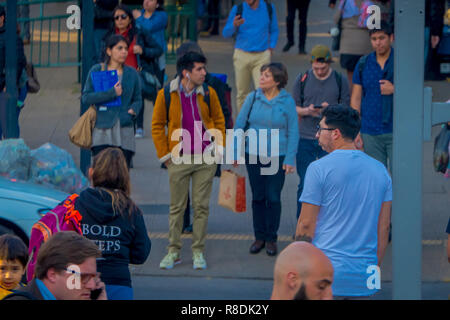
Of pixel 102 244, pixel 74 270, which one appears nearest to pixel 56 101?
pixel 102 244

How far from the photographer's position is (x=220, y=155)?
26.4ft

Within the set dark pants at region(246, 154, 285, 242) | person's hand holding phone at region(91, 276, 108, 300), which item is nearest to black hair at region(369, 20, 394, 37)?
dark pants at region(246, 154, 285, 242)

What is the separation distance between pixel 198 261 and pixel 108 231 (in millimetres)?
2877

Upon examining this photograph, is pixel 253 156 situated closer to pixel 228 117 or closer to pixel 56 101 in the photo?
pixel 228 117

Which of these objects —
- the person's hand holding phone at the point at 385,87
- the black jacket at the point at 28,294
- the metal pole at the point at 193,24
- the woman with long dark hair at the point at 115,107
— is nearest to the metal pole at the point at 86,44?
the woman with long dark hair at the point at 115,107

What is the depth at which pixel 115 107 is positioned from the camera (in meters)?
8.45

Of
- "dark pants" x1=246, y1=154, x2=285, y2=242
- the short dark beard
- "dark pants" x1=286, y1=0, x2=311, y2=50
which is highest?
"dark pants" x1=286, y1=0, x2=311, y2=50

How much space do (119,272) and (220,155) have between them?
117 inches

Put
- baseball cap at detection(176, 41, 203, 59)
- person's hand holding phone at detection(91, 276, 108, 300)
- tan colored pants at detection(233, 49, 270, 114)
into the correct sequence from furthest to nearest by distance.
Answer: tan colored pants at detection(233, 49, 270, 114) → baseball cap at detection(176, 41, 203, 59) → person's hand holding phone at detection(91, 276, 108, 300)

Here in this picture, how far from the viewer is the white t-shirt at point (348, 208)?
204 inches

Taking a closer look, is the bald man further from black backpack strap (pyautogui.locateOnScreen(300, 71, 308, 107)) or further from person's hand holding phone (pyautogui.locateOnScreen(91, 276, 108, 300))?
black backpack strap (pyautogui.locateOnScreen(300, 71, 308, 107))

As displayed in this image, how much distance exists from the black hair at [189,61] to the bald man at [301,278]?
167 inches

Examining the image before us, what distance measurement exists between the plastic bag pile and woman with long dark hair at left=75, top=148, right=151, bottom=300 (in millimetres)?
3644

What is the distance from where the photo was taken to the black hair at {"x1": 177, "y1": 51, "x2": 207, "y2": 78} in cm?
777
